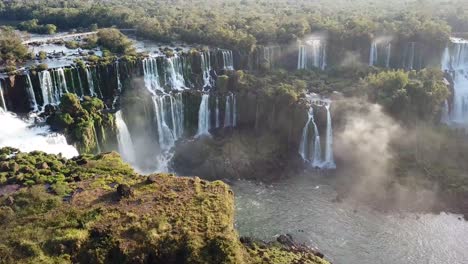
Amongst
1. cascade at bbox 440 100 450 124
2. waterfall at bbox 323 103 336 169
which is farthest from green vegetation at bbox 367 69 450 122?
waterfall at bbox 323 103 336 169

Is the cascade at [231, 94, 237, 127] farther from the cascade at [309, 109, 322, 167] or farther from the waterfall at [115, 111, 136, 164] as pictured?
the waterfall at [115, 111, 136, 164]

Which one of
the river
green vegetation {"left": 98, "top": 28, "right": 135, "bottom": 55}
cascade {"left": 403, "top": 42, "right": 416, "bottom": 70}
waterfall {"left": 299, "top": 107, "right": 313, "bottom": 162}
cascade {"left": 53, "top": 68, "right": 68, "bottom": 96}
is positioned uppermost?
green vegetation {"left": 98, "top": 28, "right": 135, "bottom": 55}

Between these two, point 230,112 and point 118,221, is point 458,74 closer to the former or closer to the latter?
point 230,112

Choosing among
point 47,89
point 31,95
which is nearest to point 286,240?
point 47,89

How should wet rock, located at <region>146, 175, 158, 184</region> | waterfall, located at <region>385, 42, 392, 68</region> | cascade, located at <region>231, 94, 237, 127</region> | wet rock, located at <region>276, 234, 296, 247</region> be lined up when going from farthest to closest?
waterfall, located at <region>385, 42, 392, 68</region>, cascade, located at <region>231, 94, 237, 127</region>, wet rock, located at <region>276, 234, 296, 247</region>, wet rock, located at <region>146, 175, 158, 184</region>

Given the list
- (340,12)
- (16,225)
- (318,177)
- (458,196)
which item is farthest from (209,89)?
(340,12)

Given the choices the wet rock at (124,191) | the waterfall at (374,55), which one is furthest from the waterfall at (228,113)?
the wet rock at (124,191)

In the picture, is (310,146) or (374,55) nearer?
(310,146)
